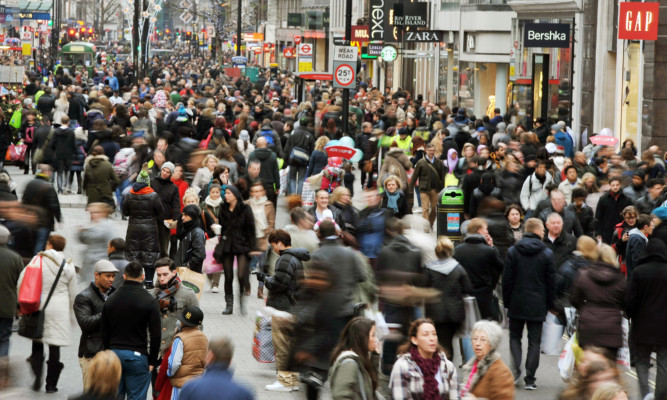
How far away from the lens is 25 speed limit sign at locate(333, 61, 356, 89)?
24.8 meters

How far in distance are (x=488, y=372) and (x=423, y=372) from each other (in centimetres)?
45

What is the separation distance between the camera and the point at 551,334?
1193 cm

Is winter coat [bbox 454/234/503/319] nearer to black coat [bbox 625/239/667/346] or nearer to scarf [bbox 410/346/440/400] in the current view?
black coat [bbox 625/239/667/346]

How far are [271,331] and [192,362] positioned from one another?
222cm

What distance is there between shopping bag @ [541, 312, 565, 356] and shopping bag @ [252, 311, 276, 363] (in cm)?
256

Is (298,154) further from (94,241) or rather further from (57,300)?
(57,300)

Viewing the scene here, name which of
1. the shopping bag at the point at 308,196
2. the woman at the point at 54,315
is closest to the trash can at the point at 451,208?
the shopping bag at the point at 308,196

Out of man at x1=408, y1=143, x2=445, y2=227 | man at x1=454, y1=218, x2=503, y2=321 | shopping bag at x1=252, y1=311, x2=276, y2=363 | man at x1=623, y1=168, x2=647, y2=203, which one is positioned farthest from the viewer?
man at x1=408, y1=143, x2=445, y2=227

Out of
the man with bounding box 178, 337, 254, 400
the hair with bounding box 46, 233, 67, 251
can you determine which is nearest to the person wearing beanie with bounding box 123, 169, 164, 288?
the hair with bounding box 46, 233, 67, 251

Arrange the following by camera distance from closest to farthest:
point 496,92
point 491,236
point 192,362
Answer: point 192,362 → point 491,236 → point 496,92

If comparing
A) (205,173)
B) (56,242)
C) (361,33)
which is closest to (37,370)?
(56,242)

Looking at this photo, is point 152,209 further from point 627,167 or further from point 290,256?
point 627,167

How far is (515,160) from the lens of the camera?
60.8ft

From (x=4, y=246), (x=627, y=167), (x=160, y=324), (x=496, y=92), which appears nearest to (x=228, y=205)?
(x=4, y=246)
